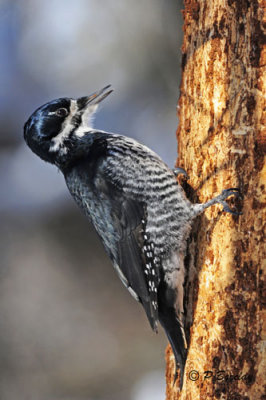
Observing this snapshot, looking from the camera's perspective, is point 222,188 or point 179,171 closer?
point 222,188

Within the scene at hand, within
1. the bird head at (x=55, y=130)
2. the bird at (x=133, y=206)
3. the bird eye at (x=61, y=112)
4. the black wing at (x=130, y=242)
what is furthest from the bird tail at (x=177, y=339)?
the bird eye at (x=61, y=112)

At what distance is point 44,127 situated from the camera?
294 centimetres

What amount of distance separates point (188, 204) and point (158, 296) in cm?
48

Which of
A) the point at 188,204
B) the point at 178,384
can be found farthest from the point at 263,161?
the point at 178,384

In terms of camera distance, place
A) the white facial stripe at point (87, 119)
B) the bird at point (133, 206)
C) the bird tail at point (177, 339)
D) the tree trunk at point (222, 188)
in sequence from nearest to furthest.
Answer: the tree trunk at point (222, 188)
the bird tail at point (177, 339)
the bird at point (133, 206)
the white facial stripe at point (87, 119)

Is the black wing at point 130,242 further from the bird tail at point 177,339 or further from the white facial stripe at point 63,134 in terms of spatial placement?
Result: the white facial stripe at point 63,134

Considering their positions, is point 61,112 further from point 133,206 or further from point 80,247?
point 80,247

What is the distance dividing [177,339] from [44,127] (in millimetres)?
1424

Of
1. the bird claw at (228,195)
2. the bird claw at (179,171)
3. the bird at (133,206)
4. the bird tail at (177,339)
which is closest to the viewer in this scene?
the bird claw at (228,195)

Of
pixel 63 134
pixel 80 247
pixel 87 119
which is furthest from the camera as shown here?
pixel 80 247

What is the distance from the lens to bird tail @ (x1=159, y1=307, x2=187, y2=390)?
7.30 ft

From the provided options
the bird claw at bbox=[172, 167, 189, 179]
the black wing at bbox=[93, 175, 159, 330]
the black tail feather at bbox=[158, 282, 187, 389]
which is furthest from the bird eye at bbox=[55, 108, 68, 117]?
the black tail feather at bbox=[158, 282, 187, 389]

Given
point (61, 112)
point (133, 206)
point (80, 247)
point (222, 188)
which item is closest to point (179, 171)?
point (133, 206)

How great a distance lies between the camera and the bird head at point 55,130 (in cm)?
291
